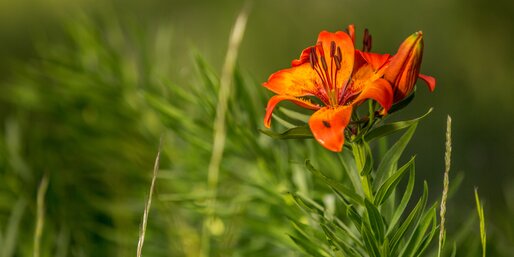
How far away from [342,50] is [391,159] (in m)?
0.04

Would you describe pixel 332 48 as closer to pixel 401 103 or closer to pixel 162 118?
pixel 401 103

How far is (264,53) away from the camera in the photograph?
937mm

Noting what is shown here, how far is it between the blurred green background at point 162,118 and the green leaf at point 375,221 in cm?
10

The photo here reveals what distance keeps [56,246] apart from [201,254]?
0.42 ft

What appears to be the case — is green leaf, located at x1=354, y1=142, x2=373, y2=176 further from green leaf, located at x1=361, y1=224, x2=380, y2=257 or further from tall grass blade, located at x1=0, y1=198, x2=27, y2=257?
tall grass blade, located at x1=0, y1=198, x2=27, y2=257

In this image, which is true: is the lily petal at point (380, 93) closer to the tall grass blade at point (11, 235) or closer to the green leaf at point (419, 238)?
the green leaf at point (419, 238)

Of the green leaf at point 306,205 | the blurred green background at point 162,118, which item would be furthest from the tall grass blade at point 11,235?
the green leaf at point 306,205

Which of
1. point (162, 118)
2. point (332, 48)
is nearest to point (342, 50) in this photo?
point (332, 48)

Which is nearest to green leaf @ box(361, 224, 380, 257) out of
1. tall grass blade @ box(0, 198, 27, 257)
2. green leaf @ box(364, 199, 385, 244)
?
green leaf @ box(364, 199, 385, 244)

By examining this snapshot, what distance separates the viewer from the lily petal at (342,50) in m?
0.23

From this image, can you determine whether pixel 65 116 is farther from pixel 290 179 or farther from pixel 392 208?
pixel 392 208

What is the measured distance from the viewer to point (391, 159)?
9.7 inches

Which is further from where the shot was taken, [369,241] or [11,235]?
[11,235]

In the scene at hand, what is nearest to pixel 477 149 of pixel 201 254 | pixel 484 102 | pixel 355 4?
pixel 484 102
